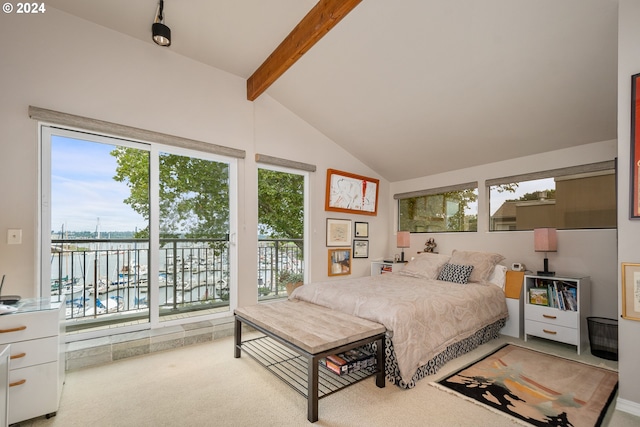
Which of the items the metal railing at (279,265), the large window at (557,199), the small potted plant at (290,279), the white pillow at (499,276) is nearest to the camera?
the large window at (557,199)

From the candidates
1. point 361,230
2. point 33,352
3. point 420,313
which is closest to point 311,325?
point 420,313

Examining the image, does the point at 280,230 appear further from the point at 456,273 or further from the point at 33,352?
the point at 33,352

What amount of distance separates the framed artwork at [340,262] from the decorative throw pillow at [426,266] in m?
0.92

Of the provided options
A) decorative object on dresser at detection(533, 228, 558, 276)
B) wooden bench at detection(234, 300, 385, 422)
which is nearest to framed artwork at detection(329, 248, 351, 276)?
wooden bench at detection(234, 300, 385, 422)

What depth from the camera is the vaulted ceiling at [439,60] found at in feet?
7.89

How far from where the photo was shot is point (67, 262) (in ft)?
9.61

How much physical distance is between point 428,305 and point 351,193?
2575mm

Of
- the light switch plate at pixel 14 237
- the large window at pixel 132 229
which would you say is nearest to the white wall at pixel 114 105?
the light switch plate at pixel 14 237

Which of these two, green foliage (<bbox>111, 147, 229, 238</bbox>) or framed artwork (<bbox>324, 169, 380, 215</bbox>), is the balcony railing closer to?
green foliage (<bbox>111, 147, 229, 238</bbox>)

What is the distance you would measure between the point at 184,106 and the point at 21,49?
1313 millimetres

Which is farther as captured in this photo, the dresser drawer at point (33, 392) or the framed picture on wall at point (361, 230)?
the framed picture on wall at point (361, 230)

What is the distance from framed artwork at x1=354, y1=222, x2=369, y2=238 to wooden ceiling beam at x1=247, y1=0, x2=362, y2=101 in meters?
2.49

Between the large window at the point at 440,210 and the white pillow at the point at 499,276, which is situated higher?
the large window at the point at 440,210

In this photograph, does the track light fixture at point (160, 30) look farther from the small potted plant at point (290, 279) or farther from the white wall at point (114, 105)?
the small potted plant at point (290, 279)
